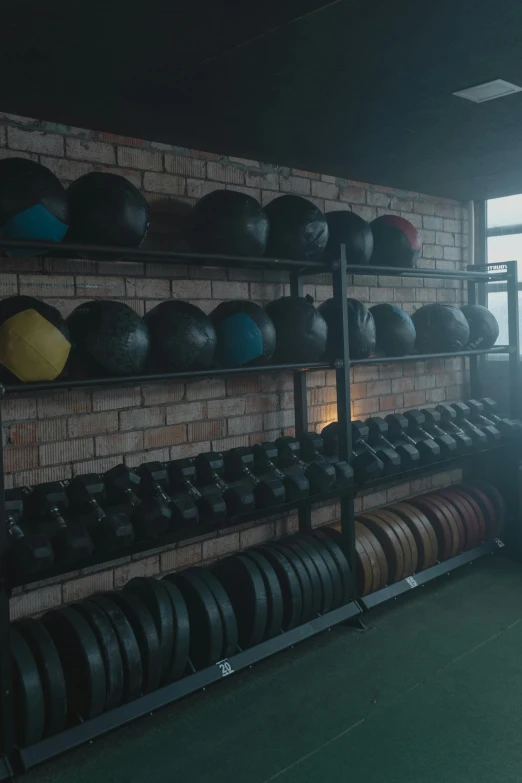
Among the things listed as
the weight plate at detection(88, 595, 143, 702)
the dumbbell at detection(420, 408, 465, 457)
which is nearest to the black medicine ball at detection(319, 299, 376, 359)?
the dumbbell at detection(420, 408, 465, 457)

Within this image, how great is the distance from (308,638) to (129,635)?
0.83 metres

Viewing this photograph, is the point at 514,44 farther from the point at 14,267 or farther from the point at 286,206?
the point at 14,267

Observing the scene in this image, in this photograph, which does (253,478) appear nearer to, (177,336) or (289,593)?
(289,593)

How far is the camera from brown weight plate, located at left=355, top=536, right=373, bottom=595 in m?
2.79

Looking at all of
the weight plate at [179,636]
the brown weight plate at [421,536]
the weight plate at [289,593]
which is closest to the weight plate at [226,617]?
the weight plate at [179,636]

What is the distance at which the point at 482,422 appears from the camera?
3479mm

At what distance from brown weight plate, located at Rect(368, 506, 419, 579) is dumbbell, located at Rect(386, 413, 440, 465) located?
30 centimetres

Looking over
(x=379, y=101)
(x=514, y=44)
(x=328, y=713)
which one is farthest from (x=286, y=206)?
(x=328, y=713)

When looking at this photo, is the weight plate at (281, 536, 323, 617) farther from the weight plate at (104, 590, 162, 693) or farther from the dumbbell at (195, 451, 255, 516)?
the weight plate at (104, 590, 162, 693)

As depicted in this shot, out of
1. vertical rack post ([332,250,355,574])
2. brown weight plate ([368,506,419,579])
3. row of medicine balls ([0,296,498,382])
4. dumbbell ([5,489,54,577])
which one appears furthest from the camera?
brown weight plate ([368,506,419,579])

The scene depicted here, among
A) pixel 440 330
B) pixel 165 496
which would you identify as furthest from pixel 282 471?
pixel 440 330

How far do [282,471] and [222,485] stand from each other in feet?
0.84

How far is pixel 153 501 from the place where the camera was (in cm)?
206

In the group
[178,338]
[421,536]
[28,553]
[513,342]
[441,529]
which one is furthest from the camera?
[513,342]
